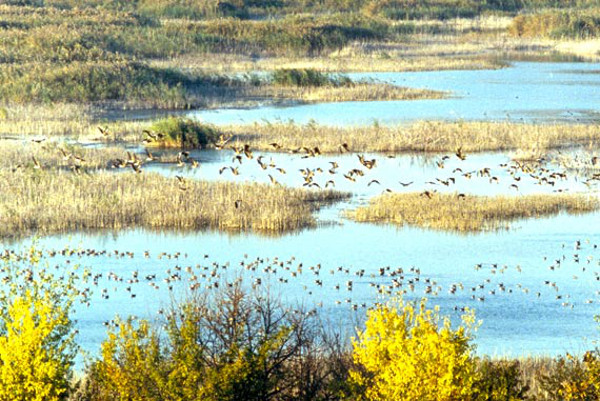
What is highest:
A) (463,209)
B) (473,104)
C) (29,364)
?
(29,364)

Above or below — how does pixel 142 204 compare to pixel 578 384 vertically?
A: below

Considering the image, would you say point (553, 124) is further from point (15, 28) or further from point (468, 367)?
point (15, 28)

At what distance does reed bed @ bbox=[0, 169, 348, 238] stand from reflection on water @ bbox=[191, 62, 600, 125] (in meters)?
13.5

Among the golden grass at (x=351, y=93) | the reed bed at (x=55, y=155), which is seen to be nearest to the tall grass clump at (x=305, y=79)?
the golden grass at (x=351, y=93)

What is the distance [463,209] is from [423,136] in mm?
11251

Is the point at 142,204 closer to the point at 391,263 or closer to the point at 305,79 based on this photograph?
the point at 391,263

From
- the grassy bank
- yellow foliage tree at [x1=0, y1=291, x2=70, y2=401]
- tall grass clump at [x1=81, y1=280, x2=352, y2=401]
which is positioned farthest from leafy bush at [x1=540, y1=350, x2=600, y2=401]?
the grassy bank

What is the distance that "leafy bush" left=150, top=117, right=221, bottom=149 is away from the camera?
3744 cm

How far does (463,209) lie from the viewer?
26.2m

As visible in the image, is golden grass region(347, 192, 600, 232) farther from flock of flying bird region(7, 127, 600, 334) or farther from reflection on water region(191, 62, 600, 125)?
reflection on water region(191, 62, 600, 125)

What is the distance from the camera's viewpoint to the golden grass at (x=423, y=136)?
3653 centimetres

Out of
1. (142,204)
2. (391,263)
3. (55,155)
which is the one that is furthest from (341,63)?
(391,263)

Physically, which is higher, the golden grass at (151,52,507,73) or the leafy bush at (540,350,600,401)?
the leafy bush at (540,350,600,401)

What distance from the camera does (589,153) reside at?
3503cm
